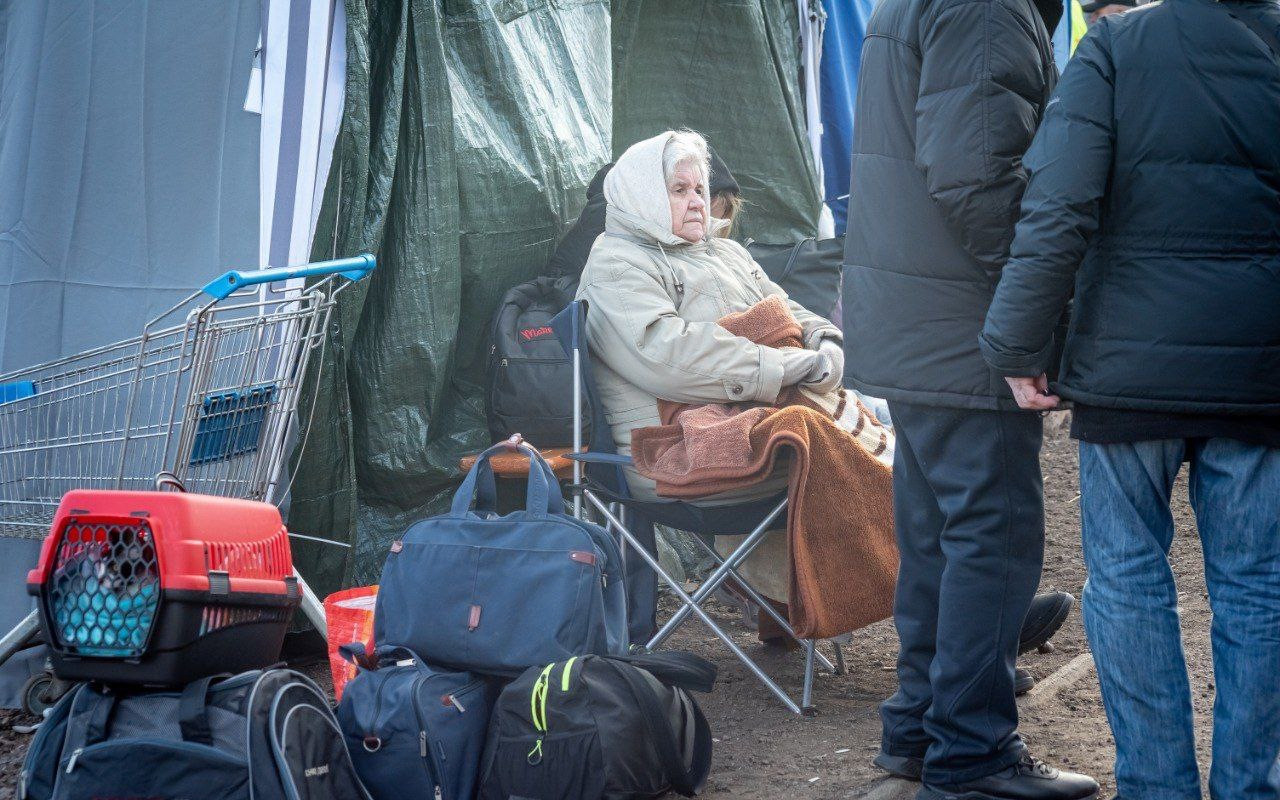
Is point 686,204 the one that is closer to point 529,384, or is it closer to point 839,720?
point 529,384

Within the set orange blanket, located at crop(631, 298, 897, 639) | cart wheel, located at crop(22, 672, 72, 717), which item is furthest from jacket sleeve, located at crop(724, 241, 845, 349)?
cart wheel, located at crop(22, 672, 72, 717)

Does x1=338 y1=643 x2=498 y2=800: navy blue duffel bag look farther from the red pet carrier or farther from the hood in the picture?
the hood

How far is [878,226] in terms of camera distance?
2.62 meters

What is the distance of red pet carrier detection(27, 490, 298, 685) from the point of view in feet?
7.58

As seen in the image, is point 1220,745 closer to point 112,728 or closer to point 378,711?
point 378,711

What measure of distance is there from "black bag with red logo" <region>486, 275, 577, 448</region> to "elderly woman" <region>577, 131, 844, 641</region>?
412mm

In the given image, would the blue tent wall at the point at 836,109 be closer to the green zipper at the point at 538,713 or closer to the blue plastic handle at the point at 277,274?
the blue plastic handle at the point at 277,274

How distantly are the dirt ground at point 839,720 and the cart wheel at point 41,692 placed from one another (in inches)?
2.1

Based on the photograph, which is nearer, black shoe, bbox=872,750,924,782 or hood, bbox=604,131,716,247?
black shoe, bbox=872,750,924,782

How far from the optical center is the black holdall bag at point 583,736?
2.55 m

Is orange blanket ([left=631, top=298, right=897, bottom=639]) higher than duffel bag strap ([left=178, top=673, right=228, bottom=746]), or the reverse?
orange blanket ([left=631, top=298, right=897, bottom=639])

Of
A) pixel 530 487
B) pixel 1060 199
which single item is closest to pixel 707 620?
pixel 530 487

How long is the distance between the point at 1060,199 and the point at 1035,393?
37 cm

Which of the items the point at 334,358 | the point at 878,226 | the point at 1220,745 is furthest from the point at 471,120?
the point at 1220,745
